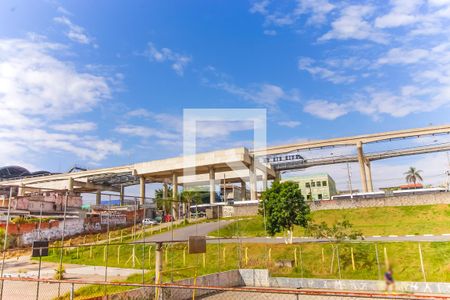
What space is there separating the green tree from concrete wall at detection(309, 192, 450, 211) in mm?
21411

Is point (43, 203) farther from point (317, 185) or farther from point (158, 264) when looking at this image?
point (317, 185)

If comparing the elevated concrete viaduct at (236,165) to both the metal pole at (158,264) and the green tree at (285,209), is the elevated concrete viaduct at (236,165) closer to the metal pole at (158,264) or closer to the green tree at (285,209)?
the green tree at (285,209)

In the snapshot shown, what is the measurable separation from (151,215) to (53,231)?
22.6 metres

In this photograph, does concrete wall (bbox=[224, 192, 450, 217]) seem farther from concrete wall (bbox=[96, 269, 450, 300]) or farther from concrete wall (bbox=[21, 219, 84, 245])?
concrete wall (bbox=[96, 269, 450, 300])

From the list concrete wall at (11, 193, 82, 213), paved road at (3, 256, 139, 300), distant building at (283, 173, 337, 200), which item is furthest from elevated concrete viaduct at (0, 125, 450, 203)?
paved road at (3, 256, 139, 300)

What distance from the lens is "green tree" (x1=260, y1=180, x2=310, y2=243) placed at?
98.0ft

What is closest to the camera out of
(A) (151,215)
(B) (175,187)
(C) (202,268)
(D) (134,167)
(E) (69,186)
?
(C) (202,268)

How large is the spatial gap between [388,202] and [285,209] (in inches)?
978

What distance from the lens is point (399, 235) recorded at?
1266 inches

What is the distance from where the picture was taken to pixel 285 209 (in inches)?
1177

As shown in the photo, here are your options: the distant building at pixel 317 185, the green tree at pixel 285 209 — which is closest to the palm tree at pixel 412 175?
the distant building at pixel 317 185

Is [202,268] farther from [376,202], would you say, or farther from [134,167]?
[134,167]

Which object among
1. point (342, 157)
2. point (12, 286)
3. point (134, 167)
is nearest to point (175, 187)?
point (134, 167)

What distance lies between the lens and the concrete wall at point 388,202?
44.3 meters
